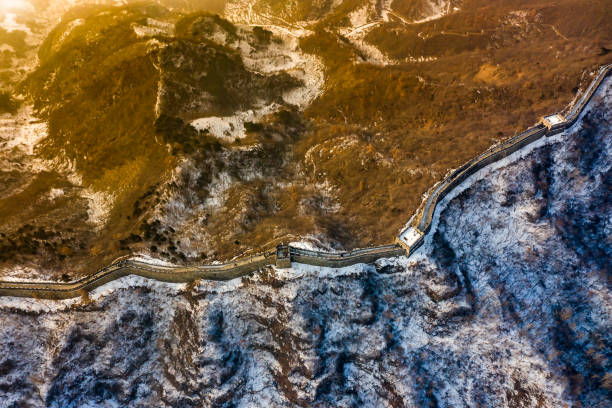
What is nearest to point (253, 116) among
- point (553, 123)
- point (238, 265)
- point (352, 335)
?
point (238, 265)

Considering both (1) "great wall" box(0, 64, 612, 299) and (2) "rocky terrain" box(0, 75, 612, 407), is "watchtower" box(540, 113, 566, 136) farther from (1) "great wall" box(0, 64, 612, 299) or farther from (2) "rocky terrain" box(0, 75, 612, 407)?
(1) "great wall" box(0, 64, 612, 299)

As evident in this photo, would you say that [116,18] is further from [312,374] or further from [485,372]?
[485,372]

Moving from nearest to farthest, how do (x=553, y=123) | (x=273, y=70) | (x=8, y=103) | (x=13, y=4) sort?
(x=553, y=123)
(x=8, y=103)
(x=273, y=70)
(x=13, y=4)

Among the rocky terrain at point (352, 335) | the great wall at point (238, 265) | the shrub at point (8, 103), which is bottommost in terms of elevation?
the rocky terrain at point (352, 335)

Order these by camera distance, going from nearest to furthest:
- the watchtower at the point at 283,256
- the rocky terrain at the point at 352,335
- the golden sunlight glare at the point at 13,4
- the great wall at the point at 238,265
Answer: the rocky terrain at the point at 352,335
the great wall at the point at 238,265
the watchtower at the point at 283,256
the golden sunlight glare at the point at 13,4

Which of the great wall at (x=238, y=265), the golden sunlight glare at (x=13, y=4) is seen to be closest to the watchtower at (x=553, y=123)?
the great wall at (x=238, y=265)

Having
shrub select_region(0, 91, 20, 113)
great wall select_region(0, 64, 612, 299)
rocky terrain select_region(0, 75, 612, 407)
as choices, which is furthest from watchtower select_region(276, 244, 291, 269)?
shrub select_region(0, 91, 20, 113)

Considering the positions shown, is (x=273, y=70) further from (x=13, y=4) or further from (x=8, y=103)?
(x=13, y=4)

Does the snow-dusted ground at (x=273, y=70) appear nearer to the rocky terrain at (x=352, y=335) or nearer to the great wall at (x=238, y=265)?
the great wall at (x=238, y=265)
